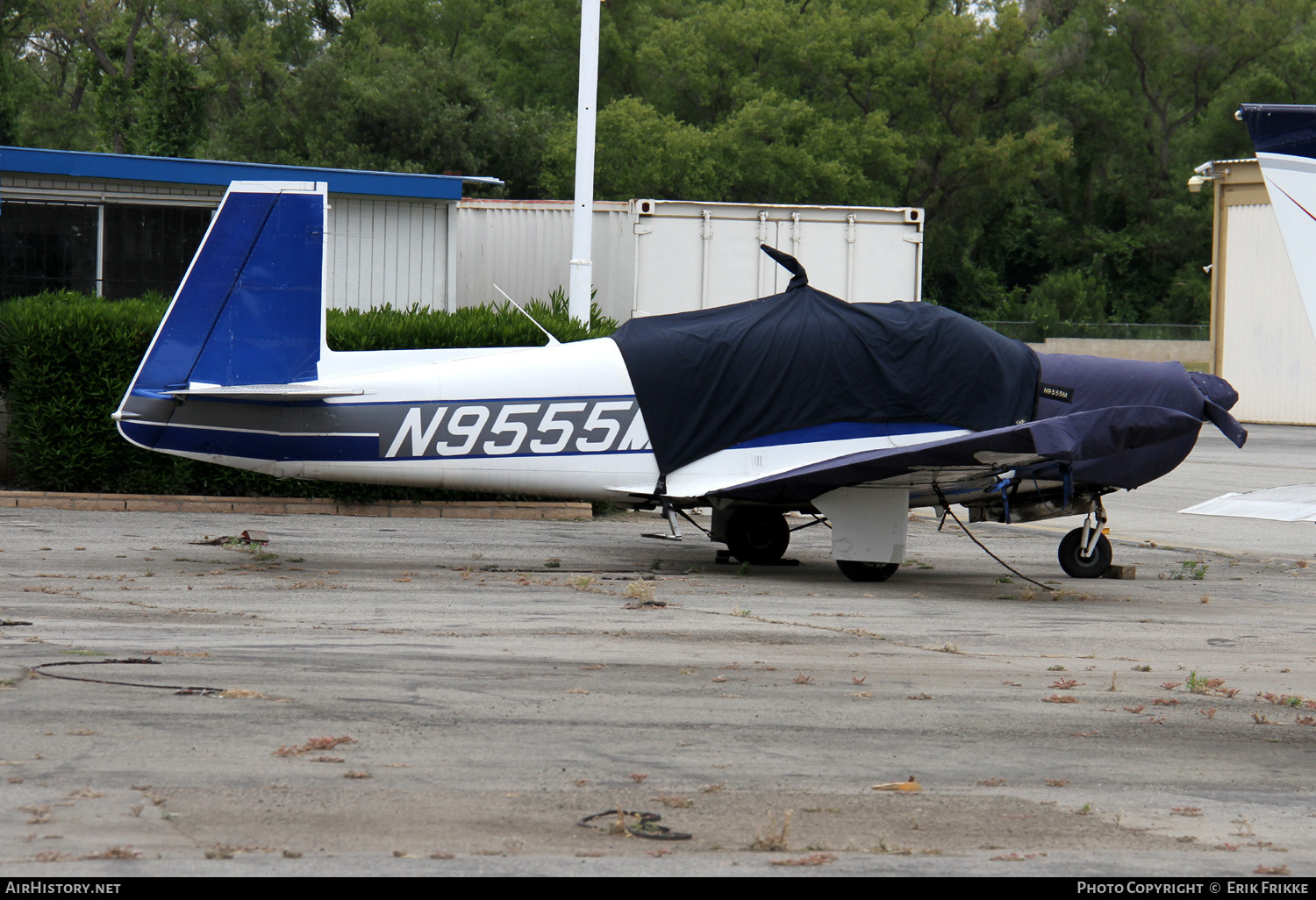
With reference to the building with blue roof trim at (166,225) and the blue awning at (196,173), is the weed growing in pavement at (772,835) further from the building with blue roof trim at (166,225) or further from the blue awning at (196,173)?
the building with blue roof trim at (166,225)

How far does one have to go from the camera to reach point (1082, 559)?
11.9m

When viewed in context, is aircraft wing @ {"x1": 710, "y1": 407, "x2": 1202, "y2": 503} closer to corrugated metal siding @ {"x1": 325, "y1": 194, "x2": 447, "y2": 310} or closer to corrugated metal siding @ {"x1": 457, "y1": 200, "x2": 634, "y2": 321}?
corrugated metal siding @ {"x1": 457, "y1": 200, "x2": 634, "y2": 321}

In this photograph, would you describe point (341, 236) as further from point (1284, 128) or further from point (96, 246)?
point (1284, 128)

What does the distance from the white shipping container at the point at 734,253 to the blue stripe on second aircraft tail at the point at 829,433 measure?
7679 millimetres

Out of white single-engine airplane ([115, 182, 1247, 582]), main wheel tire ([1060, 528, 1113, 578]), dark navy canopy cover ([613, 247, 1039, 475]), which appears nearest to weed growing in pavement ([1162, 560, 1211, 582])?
main wheel tire ([1060, 528, 1113, 578])

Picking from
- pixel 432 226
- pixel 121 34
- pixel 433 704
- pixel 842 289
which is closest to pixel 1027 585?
pixel 433 704

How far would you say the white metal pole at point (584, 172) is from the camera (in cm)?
1606

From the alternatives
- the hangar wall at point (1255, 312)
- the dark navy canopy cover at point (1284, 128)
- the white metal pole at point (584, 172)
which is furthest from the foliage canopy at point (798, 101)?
the dark navy canopy cover at point (1284, 128)

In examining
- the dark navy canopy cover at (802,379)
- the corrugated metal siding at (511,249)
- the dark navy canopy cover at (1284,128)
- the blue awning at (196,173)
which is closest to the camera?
the dark navy canopy cover at (1284,128)

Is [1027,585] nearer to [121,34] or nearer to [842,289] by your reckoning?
[842,289]

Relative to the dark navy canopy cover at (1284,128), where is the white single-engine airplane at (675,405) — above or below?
below

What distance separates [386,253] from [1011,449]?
39.5 feet

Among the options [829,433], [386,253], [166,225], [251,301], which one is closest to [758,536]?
[829,433]
